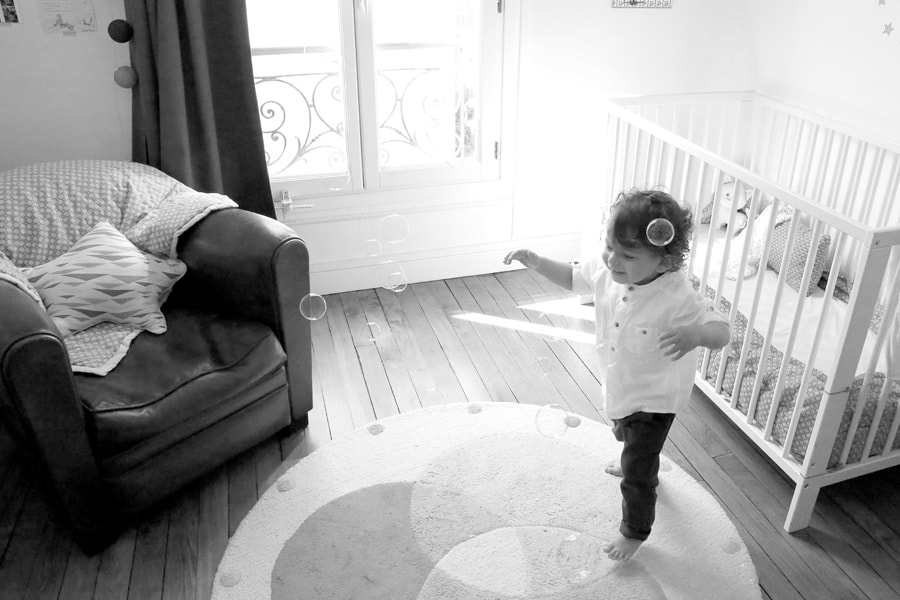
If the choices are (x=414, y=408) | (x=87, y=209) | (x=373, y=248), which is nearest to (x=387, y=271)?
(x=373, y=248)

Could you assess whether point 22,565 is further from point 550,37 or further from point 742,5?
point 742,5

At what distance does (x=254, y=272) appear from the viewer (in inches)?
86.2

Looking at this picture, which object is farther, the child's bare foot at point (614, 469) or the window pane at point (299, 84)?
the window pane at point (299, 84)

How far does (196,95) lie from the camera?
272cm

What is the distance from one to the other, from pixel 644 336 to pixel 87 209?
178cm

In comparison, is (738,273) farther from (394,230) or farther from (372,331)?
(394,230)

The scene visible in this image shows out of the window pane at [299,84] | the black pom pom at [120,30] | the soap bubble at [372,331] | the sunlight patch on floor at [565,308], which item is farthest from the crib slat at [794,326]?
the black pom pom at [120,30]

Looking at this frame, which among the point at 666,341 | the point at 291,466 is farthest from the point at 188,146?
the point at 666,341


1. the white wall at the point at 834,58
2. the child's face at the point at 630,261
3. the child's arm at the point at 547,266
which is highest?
the white wall at the point at 834,58

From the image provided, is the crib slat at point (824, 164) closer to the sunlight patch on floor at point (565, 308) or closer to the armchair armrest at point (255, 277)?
the sunlight patch on floor at point (565, 308)

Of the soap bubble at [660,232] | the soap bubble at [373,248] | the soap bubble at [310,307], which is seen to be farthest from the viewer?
the soap bubble at [373,248]

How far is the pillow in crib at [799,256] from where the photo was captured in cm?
271

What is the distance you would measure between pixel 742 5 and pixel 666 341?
7.86ft

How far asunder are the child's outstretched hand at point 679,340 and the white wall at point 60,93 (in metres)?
2.20
